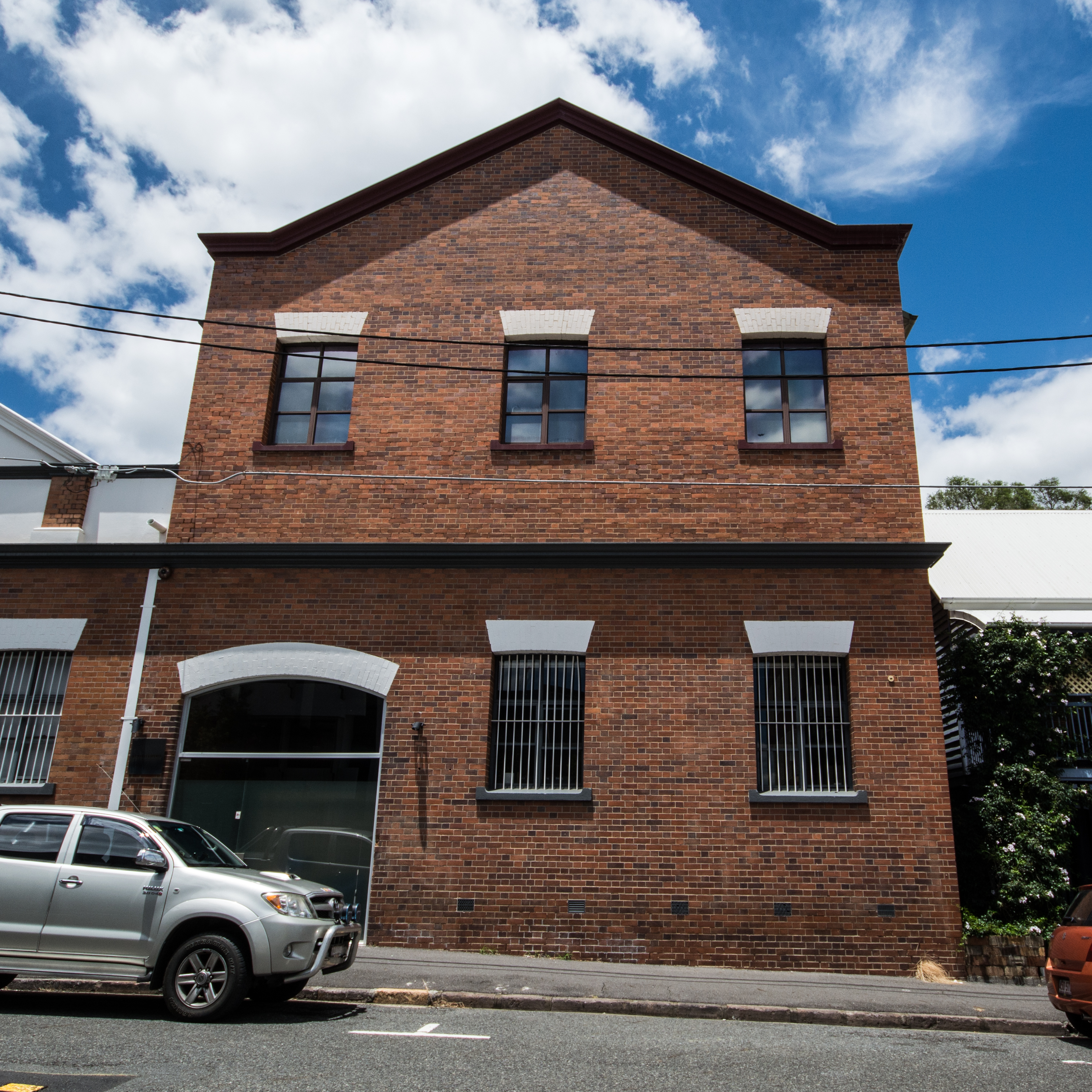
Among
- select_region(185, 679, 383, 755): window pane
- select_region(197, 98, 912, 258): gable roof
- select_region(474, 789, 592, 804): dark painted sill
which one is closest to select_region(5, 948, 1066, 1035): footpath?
select_region(474, 789, 592, 804): dark painted sill

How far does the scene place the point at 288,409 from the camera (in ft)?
43.9

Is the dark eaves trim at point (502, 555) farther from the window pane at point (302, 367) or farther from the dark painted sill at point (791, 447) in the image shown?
the window pane at point (302, 367)

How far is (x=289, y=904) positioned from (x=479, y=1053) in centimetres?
209

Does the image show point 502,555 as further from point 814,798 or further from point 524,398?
point 814,798

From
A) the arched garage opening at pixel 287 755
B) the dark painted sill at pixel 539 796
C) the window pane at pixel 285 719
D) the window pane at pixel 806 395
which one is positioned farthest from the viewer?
the window pane at pixel 806 395

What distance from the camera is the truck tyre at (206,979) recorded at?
287 inches

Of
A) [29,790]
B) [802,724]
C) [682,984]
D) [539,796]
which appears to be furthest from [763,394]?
[29,790]

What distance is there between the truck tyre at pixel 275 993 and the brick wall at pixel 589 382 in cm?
579

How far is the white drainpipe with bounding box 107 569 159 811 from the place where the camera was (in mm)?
11766

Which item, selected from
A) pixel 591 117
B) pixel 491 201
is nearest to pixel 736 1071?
pixel 491 201

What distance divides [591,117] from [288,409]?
6.18 m

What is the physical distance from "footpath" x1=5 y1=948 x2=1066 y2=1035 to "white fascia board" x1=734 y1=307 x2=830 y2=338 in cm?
805

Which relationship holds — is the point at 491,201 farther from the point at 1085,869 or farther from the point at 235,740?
the point at 1085,869

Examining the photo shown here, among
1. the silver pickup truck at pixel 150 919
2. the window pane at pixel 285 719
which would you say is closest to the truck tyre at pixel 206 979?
the silver pickup truck at pixel 150 919
